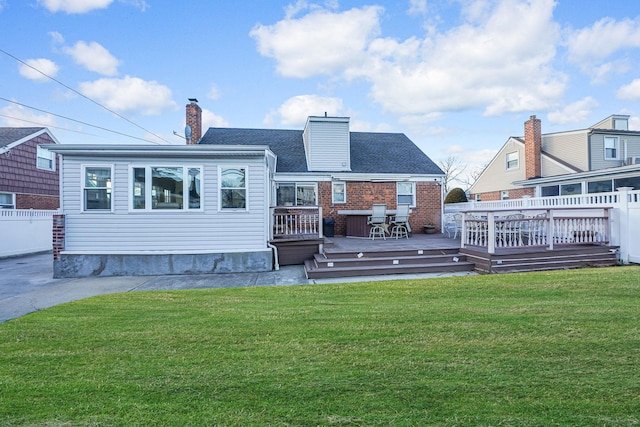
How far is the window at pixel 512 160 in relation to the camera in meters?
21.9

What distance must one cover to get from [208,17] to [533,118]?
18.3 m

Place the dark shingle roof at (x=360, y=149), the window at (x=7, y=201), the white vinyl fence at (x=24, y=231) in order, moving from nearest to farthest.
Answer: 1. the white vinyl fence at (x=24, y=231)
2. the dark shingle roof at (x=360, y=149)
3. the window at (x=7, y=201)

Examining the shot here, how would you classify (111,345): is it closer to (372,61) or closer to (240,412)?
(240,412)

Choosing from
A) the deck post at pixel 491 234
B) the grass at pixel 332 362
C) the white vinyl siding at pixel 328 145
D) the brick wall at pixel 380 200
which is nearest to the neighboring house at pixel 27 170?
the white vinyl siding at pixel 328 145

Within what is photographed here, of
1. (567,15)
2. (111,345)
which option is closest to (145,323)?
(111,345)

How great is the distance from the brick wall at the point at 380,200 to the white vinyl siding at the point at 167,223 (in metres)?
5.58

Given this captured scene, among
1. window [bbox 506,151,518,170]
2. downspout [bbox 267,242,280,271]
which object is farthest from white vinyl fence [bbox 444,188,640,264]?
window [bbox 506,151,518,170]

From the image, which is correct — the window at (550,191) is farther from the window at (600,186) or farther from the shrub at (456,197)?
the shrub at (456,197)

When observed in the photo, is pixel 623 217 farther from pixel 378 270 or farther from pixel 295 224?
pixel 295 224

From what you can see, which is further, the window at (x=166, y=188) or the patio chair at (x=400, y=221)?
the patio chair at (x=400, y=221)

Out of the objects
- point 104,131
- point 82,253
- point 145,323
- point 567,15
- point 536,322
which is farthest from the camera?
point 104,131

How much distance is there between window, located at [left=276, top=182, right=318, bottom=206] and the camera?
47.1 feet

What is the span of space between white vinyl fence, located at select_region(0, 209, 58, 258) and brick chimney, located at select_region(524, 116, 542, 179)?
23699 mm

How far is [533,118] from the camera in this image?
785 inches
